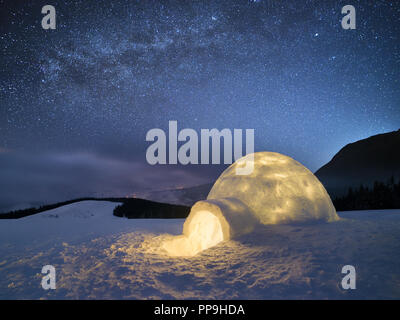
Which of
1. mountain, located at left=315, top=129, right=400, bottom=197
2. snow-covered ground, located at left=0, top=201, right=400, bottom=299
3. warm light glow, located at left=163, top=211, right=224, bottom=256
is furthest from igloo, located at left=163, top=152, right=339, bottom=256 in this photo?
mountain, located at left=315, top=129, right=400, bottom=197

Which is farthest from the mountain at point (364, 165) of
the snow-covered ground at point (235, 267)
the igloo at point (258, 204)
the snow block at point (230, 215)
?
the snow-covered ground at point (235, 267)

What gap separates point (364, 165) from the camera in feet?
257

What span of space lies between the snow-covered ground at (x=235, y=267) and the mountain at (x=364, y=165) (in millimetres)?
73888

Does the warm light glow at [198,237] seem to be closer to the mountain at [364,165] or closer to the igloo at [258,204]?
the igloo at [258,204]

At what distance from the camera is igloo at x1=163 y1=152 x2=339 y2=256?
6574 millimetres

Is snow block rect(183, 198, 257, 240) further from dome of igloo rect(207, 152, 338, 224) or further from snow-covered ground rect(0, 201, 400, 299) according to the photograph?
dome of igloo rect(207, 152, 338, 224)

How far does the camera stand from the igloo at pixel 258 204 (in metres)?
6.57

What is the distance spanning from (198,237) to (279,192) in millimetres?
3280

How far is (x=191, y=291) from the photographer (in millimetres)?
3719

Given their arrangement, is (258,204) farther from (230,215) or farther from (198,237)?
(198,237)

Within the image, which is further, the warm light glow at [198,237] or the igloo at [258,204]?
the warm light glow at [198,237]

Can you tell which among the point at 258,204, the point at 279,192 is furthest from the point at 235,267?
the point at 279,192

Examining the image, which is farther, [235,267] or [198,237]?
[198,237]
